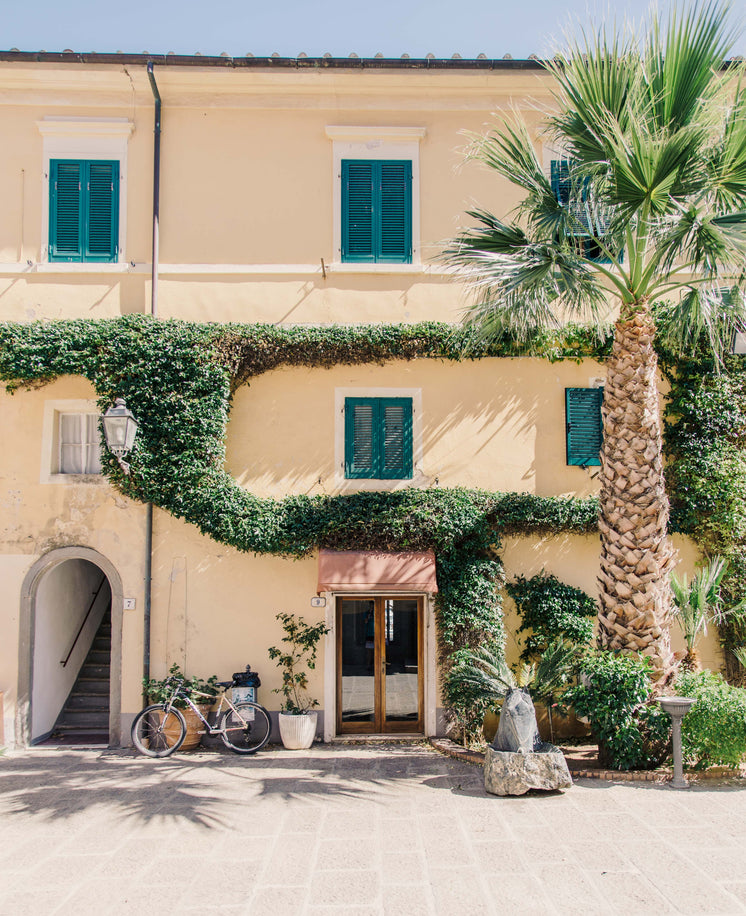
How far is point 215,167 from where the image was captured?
495 inches

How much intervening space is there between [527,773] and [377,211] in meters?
8.76

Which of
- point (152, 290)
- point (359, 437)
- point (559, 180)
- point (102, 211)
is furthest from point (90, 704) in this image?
point (559, 180)

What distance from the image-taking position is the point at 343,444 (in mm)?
12148

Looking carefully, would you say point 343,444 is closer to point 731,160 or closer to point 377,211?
point 377,211

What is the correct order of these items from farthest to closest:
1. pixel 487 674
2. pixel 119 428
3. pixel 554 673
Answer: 1. pixel 119 428
2. pixel 487 674
3. pixel 554 673

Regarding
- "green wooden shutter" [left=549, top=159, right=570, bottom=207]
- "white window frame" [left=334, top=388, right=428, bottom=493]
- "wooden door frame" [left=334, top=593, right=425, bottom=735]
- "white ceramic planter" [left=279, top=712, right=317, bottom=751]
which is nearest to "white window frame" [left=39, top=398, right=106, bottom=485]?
"white window frame" [left=334, top=388, right=428, bottom=493]

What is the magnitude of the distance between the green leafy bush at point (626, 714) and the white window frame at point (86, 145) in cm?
965

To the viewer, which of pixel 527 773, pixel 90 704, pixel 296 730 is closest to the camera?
pixel 527 773

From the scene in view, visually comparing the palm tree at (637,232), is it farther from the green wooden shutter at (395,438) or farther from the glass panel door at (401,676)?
the glass panel door at (401,676)

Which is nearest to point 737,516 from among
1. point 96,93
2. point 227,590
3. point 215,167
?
point 227,590

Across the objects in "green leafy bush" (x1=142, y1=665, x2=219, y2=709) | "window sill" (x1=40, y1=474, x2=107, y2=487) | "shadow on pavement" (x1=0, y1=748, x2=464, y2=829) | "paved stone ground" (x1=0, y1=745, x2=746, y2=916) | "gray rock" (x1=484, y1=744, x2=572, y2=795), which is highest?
"window sill" (x1=40, y1=474, x2=107, y2=487)

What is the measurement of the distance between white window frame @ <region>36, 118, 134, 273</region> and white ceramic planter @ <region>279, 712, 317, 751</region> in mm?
7745

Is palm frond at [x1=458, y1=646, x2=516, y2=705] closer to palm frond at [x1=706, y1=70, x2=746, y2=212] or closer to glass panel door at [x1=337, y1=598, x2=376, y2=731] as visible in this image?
glass panel door at [x1=337, y1=598, x2=376, y2=731]

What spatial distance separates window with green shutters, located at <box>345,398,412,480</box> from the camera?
12.1m
